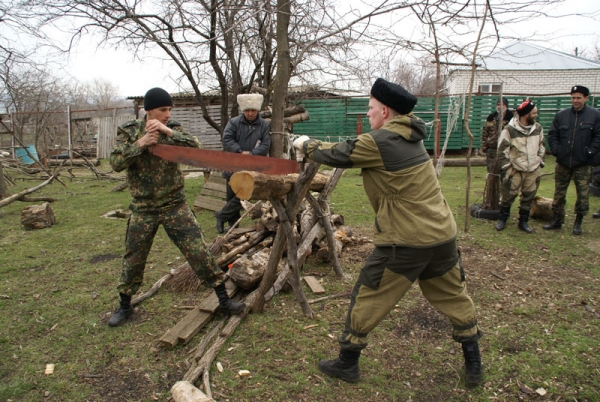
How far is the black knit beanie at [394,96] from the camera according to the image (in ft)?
8.00

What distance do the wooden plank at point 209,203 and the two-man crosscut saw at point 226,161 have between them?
14.7 feet

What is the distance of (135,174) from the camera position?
3.27m

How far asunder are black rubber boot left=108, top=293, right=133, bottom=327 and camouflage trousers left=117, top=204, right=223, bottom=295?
298mm

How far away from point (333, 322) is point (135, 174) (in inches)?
84.8

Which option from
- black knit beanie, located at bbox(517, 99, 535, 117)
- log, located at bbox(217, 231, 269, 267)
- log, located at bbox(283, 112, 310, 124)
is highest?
Result: black knit beanie, located at bbox(517, 99, 535, 117)

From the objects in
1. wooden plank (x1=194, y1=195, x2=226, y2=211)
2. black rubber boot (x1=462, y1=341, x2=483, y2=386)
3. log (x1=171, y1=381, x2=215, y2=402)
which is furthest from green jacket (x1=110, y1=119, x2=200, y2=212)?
wooden plank (x1=194, y1=195, x2=226, y2=211)

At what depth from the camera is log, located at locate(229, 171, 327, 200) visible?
8.64ft

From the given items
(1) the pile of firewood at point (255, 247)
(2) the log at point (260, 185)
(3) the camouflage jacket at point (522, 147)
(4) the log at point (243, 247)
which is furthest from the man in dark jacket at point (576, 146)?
(2) the log at point (260, 185)

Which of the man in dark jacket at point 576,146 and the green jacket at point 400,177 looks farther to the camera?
the man in dark jacket at point 576,146

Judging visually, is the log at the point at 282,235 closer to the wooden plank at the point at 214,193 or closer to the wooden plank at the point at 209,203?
the wooden plank at the point at 209,203

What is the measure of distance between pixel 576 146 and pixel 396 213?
503cm

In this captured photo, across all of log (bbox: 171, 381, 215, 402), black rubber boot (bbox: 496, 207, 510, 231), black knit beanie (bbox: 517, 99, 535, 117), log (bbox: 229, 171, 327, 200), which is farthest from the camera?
black rubber boot (bbox: 496, 207, 510, 231)

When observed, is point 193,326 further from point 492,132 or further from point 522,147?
point 492,132

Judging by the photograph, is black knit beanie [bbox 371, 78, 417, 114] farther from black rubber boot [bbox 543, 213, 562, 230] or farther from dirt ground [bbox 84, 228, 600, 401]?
black rubber boot [bbox 543, 213, 562, 230]
